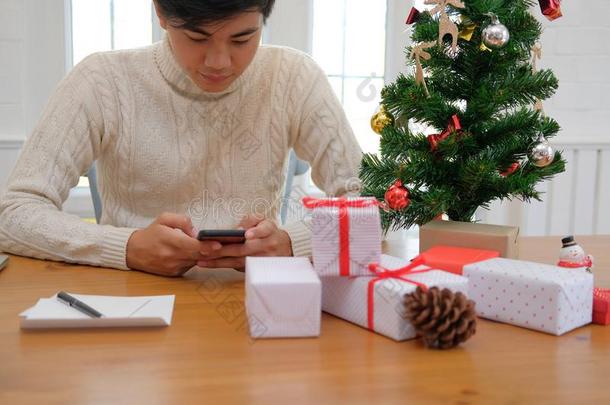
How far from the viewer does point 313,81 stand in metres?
1.46

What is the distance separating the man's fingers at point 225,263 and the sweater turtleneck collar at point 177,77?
48 centimetres

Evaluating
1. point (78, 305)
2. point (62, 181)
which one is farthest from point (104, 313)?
point (62, 181)

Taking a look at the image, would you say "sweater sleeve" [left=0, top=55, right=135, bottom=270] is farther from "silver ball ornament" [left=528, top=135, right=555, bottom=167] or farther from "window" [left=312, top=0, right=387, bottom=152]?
"window" [left=312, top=0, right=387, bottom=152]

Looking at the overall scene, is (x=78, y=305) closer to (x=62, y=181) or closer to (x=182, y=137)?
(x=62, y=181)

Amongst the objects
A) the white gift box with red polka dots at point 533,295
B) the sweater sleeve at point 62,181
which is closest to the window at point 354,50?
the sweater sleeve at point 62,181

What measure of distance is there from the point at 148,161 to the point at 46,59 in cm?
118

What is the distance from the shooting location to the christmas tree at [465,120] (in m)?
1.01

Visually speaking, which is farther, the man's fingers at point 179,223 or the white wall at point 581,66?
the white wall at point 581,66

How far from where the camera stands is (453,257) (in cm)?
87

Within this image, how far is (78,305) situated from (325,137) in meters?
0.75

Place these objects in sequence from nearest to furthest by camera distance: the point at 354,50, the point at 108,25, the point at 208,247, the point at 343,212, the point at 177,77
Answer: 1. the point at 343,212
2. the point at 208,247
3. the point at 177,77
4. the point at 108,25
5. the point at 354,50

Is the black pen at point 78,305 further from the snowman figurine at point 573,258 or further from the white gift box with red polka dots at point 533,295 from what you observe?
the snowman figurine at point 573,258

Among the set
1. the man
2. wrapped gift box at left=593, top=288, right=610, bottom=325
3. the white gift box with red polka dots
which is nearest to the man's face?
the man

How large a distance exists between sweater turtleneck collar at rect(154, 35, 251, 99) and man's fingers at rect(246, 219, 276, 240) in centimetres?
41
